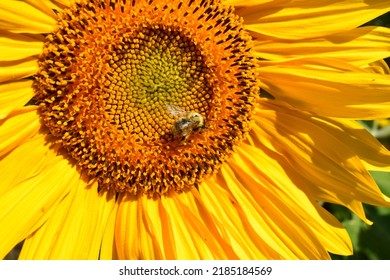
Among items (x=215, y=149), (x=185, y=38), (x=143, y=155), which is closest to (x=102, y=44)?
(x=185, y=38)

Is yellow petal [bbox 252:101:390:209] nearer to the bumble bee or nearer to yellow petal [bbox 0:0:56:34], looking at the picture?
the bumble bee

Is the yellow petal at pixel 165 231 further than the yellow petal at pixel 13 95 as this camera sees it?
Yes

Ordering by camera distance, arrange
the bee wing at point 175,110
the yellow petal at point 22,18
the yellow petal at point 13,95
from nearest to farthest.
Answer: the yellow petal at point 22,18 < the yellow petal at point 13,95 < the bee wing at point 175,110

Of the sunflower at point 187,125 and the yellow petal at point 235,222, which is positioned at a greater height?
the sunflower at point 187,125

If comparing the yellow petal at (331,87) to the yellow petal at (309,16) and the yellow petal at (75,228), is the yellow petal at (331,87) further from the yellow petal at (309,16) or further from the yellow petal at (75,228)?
the yellow petal at (75,228)

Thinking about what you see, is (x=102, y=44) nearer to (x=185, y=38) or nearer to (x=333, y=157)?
(x=185, y=38)

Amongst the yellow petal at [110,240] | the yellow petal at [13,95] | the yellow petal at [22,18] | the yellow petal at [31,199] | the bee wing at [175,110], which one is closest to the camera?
the yellow petal at [22,18]

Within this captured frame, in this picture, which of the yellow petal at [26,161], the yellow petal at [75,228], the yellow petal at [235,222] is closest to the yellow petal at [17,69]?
the yellow petal at [26,161]
